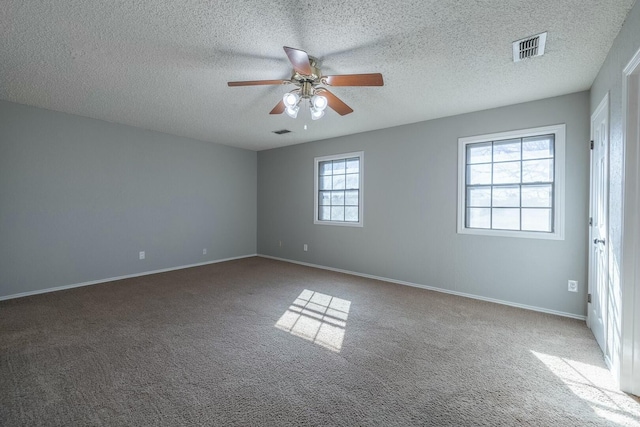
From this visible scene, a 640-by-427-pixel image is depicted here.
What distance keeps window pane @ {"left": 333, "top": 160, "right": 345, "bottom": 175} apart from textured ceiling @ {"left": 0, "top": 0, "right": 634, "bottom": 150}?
175 centimetres

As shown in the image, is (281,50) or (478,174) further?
(478,174)

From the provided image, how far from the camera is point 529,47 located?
2.30m

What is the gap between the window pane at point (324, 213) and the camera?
5684mm

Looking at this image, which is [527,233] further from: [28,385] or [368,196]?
[28,385]

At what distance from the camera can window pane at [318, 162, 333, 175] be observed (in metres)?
5.64

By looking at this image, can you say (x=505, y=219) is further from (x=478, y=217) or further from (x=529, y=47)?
(x=529, y=47)

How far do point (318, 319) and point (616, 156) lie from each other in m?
2.90

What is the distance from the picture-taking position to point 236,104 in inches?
144

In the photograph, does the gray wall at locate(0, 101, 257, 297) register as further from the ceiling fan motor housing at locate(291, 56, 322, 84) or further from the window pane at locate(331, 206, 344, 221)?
the ceiling fan motor housing at locate(291, 56, 322, 84)

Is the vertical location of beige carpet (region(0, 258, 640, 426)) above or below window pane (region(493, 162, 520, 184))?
below

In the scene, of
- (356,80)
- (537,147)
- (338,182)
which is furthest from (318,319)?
(537,147)

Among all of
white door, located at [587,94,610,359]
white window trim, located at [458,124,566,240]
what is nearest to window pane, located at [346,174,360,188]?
white window trim, located at [458,124,566,240]

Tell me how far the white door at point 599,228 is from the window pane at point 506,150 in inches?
28.9

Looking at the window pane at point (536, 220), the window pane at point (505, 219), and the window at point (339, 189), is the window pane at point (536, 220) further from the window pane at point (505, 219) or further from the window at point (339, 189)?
the window at point (339, 189)
